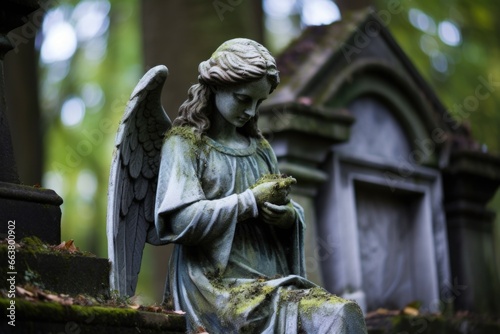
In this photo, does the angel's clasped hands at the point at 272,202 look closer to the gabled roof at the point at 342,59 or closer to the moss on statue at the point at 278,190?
the moss on statue at the point at 278,190

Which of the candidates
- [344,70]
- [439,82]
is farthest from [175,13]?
[439,82]

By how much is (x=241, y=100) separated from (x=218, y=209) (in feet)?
2.34

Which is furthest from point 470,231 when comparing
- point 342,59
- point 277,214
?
point 277,214

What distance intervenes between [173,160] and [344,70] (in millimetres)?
5213

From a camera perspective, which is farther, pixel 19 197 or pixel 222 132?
pixel 222 132

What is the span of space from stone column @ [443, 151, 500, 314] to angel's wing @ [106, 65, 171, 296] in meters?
6.11

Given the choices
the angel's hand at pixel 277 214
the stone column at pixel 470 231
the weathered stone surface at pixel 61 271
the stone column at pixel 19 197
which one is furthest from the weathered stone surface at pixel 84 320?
the stone column at pixel 470 231

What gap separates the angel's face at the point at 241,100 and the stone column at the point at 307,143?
368 cm

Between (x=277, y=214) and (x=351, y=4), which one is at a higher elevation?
(x=351, y=4)

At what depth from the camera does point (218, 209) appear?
692cm

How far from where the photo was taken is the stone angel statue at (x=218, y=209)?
6750 mm

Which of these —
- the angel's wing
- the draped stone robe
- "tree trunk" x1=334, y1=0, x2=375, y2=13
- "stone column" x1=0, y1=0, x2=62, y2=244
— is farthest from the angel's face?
"tree trunk" x1=334, y1=0, x2=375, y2=13

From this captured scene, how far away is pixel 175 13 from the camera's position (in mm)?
13617

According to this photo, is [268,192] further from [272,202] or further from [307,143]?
[307,143]
